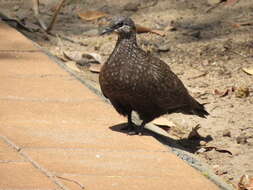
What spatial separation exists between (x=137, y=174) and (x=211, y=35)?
3778 millimetres

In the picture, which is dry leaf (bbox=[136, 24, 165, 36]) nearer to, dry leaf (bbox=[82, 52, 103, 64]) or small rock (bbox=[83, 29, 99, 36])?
small rock (bbox=[83, 29, 99, 36])

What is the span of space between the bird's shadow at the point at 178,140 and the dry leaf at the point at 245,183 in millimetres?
488

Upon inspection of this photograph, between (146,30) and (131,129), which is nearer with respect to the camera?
(131,129)

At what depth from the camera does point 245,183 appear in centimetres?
473

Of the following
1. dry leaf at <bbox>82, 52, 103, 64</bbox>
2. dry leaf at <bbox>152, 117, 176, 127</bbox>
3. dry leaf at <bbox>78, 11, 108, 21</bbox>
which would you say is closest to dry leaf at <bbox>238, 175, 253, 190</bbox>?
dry leaf at <bbox>152, 117, 176, 127</bbox>

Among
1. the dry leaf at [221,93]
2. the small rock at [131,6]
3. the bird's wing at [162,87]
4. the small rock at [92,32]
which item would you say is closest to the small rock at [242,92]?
the dry leaf at [221,93]

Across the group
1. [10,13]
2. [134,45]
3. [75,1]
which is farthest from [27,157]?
[75,1]

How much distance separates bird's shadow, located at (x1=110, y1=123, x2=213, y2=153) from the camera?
503cm

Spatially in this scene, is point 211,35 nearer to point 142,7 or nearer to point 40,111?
point 142,7

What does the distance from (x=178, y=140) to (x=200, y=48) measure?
6.72 ft

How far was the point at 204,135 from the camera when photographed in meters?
5.71

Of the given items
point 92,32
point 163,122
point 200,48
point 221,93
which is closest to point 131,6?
point 92,32

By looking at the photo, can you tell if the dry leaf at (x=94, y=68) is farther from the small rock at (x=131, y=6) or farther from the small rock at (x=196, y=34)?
the small rock at (x=131, y=6)

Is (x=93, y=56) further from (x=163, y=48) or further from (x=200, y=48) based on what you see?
(x=200, y=48)
